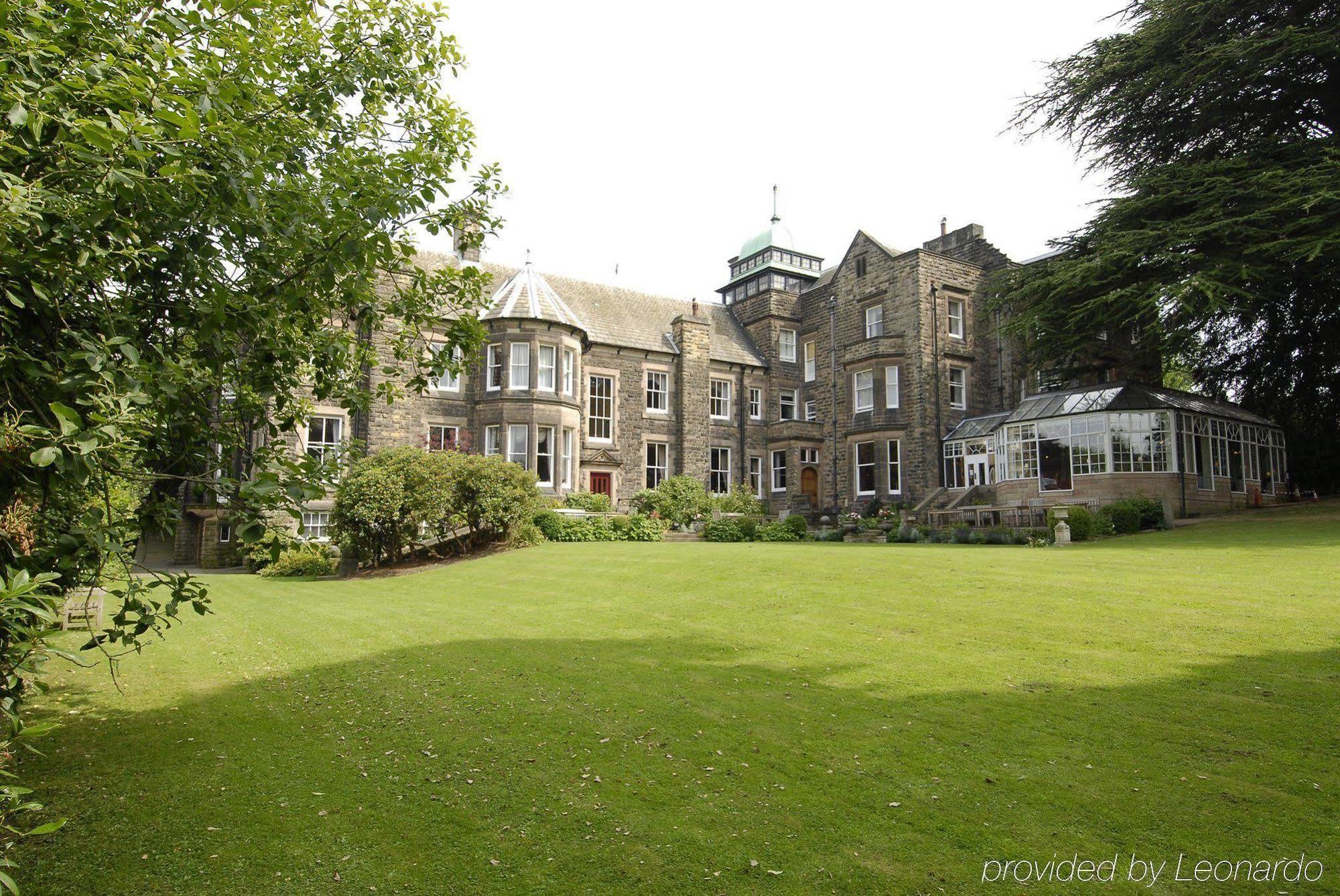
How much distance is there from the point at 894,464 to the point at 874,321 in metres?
6.68

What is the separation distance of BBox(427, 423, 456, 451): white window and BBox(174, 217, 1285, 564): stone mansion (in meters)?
0.06

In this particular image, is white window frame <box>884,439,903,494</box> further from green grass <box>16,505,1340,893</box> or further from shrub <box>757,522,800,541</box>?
green grass <box>16,505,1340,893</box>

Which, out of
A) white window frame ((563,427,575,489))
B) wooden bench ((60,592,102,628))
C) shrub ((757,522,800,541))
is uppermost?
white window frame ((563,427,575,489))

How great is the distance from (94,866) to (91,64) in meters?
3.95

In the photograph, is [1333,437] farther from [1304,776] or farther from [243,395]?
[243,395]

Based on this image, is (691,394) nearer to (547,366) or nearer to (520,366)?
(547,366)

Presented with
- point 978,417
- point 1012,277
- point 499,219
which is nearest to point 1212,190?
point 1012,277

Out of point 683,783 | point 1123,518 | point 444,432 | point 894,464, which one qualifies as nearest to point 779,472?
point 894,464

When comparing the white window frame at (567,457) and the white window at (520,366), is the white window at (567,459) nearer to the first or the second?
the white window frame at (567,457)

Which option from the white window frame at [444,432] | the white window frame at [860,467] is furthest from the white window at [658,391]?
the white window frame at [444,432]

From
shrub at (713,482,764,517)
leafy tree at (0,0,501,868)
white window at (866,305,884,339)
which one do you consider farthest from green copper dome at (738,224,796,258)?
leafy tree at (0,0,501,868)

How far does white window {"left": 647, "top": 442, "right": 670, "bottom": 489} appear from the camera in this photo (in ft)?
108

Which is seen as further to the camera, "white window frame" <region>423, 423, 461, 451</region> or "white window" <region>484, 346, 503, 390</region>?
"white window" <region>484, 346, 503, 390</region>

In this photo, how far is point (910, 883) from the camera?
3.60m
